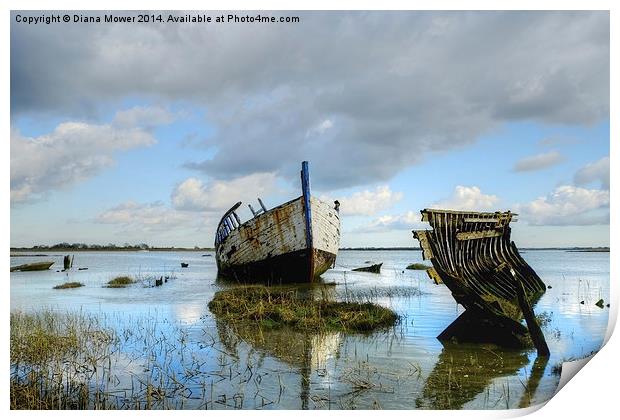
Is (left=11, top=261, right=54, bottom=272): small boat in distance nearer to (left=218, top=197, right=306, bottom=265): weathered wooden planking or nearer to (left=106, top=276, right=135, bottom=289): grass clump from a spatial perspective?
(left=106, top=276, right=135, bottom=289): grass clump

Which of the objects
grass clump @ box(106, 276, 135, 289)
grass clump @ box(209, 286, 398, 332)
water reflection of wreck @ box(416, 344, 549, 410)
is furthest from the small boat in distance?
water reflection of wreck @ box(416, 344, 549, 410)

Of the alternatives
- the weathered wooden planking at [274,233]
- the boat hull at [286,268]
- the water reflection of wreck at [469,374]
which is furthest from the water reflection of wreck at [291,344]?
the boat hull at [286,268]

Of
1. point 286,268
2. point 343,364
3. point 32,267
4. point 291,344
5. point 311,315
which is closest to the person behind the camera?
point 343,364

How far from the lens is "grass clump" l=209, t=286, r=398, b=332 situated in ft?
38.3

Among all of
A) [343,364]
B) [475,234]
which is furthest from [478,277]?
[343,364]

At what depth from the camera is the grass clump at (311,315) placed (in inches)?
460

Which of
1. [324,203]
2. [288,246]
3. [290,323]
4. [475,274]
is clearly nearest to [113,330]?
[290,323]

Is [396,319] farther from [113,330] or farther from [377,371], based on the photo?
[113,330]

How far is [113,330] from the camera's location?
11633 mm

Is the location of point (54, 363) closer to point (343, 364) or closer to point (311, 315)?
point (343, 364)

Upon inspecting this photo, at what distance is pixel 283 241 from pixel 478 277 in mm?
8945

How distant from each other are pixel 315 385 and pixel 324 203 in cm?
1574

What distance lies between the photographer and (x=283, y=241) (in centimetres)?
2169

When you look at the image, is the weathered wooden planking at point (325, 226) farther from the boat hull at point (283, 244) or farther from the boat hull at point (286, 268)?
the boat hull at point (286, 268)
